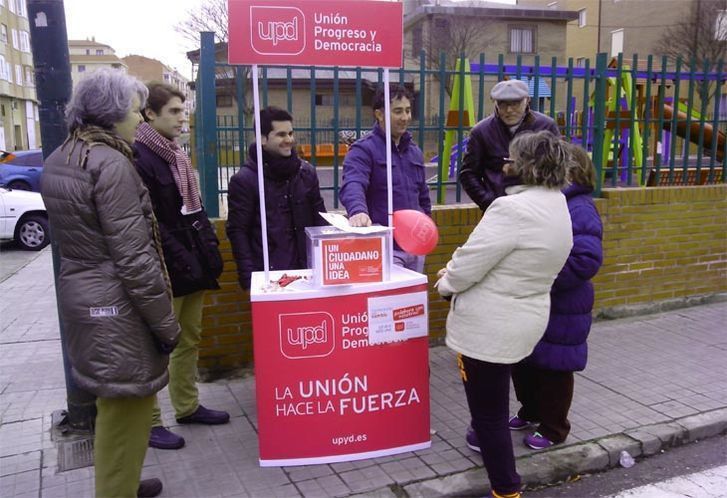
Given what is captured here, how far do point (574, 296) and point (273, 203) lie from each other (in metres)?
1.76

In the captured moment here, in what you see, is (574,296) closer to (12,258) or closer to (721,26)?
(12,258)

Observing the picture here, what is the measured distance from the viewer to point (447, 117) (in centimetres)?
536

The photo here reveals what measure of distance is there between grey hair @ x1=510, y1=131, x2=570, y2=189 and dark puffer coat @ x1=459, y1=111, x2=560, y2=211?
1.26 metres

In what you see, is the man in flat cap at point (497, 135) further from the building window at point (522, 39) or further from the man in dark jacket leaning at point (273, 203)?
the building window at point (522, 39)

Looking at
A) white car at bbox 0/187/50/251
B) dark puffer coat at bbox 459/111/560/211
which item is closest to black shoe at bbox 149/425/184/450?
dark puffer coat at bbox 459/111/560/211

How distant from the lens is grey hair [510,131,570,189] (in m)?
2.74

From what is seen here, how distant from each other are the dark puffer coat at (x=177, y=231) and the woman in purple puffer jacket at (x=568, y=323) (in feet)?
6.11

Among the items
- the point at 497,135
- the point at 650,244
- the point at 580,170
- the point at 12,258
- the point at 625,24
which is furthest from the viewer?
the point at 625,24

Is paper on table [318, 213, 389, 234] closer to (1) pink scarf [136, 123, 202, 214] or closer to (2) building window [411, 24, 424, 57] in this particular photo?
(1) pink scarf [136, 123, 202, 214]

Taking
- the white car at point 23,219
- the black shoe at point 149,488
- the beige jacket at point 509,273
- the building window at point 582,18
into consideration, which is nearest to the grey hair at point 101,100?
the beige jacket at point 509,273

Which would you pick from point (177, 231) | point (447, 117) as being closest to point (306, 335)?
point (177, 231)

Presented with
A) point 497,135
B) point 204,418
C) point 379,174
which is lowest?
point 204,418

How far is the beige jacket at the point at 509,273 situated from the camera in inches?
104

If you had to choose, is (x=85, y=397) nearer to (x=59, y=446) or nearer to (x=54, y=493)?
(x=59, y=446)
